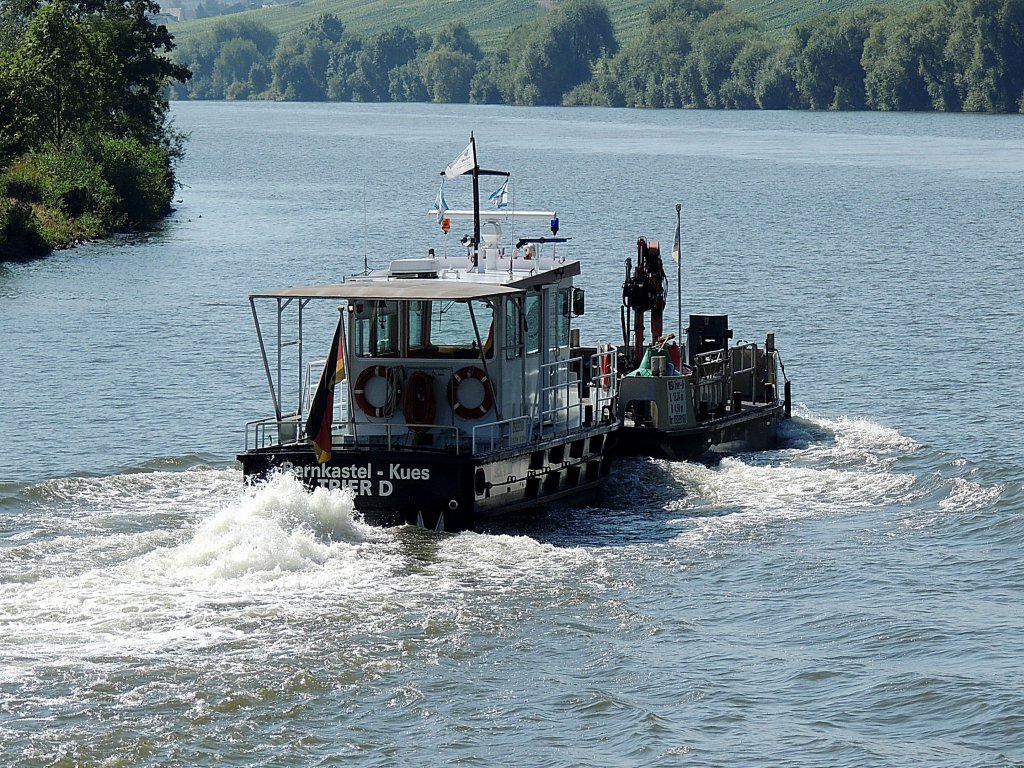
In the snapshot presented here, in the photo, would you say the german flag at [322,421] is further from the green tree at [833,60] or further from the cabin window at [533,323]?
the green tree at [833,60]

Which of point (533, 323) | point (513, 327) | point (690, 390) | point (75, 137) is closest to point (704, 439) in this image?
point (690, 390)

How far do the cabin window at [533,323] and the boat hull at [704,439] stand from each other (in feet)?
9.58

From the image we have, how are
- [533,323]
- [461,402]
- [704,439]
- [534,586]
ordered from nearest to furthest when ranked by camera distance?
[534,586], [461,402], [533,323], [704,439]

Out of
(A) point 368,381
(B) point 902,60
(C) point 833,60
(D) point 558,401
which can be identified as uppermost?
(C) point 833,60


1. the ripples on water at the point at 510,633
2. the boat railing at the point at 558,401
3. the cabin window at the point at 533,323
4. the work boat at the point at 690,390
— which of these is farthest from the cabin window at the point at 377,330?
the work boat at the point at 690,390

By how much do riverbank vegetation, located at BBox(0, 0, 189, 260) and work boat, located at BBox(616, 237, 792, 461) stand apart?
40.9m

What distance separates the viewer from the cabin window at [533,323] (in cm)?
2883

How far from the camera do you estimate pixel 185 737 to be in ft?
61.7

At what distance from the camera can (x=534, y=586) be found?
24250 mm

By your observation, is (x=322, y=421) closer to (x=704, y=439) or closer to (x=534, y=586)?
(x=534, y=586)

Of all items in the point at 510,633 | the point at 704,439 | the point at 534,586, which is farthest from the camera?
the point at 704,439

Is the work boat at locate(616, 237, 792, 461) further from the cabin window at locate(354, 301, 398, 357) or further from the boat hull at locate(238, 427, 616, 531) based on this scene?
the boat hull at locate(238, 427, 616, 531)

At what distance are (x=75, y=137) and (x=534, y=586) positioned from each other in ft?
217

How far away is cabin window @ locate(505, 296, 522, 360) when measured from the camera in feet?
92.0
